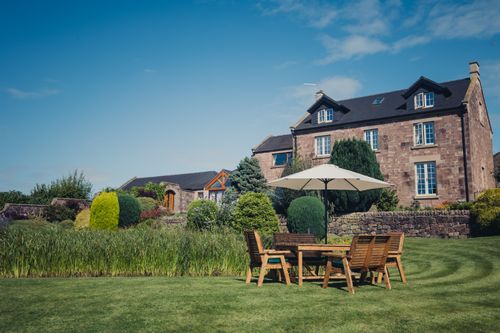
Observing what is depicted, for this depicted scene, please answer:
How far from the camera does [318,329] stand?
4871 mm

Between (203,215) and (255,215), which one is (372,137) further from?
(255,215)

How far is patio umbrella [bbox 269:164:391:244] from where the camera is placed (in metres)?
10.8

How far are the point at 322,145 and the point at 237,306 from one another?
26.6m

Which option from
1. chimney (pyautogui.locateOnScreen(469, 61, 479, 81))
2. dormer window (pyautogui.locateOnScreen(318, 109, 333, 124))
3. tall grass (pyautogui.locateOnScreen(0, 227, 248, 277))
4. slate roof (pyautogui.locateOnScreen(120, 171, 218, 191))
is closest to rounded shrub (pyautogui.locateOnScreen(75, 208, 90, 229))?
tall grass (pyautogui.locateOnScreen(0, 227, 248, 277))

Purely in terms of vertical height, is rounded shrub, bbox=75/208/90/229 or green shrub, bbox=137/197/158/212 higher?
green shrub, bbox=137/197/158/212

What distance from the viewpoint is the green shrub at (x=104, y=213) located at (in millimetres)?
22844

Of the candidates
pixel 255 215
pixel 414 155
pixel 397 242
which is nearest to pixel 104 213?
pixel 255 215

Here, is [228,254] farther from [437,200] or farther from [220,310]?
[437,200]

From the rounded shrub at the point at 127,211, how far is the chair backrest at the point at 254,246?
17.0 metres

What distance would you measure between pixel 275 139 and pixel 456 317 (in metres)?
34.3

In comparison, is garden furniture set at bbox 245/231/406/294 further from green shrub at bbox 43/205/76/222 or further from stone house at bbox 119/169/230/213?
stone house at bbox 119/169/230/213

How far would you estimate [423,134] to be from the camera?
27.2 metres

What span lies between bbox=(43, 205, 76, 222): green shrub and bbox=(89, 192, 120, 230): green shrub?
581 centimetres

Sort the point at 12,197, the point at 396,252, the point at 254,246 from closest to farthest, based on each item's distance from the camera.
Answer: the point at 254,246 < the point at 396,252 < the point at 12,197
